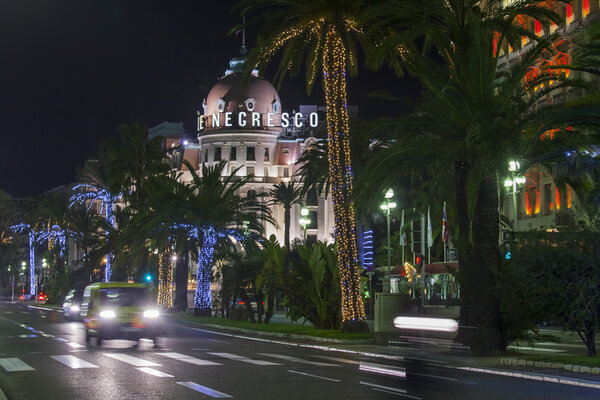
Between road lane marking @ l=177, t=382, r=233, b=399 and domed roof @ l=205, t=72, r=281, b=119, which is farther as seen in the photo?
domed roof @ l=205, t=72, r=281, b=119

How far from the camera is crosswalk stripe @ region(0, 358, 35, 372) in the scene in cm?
1850

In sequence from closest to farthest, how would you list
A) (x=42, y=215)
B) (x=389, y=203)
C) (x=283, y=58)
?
(x=283, y=58)
(x=389, y=203)
(x=42, y=215)

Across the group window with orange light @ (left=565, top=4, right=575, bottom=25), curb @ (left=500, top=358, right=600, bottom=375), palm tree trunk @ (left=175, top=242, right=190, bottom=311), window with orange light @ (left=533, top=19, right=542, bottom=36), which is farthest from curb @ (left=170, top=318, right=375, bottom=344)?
window with orange light @ (left=533, top=19, right=542, bottom=36)

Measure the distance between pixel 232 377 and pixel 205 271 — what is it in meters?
36.3

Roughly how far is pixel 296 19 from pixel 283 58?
6.16 feet

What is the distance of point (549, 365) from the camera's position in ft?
67.9

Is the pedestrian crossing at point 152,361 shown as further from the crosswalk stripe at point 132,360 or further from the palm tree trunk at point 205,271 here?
the palm tree trunk at point 205,271

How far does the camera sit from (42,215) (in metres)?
106

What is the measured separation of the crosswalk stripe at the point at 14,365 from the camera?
60.7ft

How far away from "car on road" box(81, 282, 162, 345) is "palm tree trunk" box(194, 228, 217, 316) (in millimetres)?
25063

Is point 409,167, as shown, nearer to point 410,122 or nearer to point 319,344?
point 410,122

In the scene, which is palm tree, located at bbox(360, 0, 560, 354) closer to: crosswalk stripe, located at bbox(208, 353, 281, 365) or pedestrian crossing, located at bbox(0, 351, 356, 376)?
pedestrian crossing, located at bbox(0, 351, 356, 376)

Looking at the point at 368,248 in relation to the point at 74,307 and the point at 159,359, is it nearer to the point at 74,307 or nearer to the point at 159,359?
the point at 74,307

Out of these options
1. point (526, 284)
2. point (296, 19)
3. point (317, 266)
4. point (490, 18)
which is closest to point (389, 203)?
point (317, 266)
